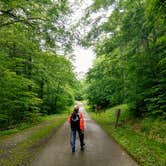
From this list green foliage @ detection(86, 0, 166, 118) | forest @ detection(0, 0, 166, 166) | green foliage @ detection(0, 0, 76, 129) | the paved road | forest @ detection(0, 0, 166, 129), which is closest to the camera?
the paved road

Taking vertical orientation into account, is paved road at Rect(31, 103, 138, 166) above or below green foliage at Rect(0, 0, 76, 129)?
below

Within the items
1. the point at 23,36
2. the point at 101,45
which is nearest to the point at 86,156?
the point at 23,36

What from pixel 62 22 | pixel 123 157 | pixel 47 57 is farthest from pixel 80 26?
pixel 123 157

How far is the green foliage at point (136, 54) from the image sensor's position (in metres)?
11.6

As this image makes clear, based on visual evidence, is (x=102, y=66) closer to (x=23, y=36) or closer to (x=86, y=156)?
(x=23, y=36)

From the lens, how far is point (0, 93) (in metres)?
12.6

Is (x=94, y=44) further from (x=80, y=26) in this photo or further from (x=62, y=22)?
(x=62, y=22)

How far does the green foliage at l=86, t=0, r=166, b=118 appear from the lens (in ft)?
38.2

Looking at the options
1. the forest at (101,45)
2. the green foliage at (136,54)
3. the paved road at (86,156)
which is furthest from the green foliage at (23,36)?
the paved road at (86,156)

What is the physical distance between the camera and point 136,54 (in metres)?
13.4

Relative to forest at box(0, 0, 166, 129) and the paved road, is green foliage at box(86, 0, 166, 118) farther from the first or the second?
the paved road

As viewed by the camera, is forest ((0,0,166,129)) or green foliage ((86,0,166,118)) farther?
green foliage ((86,0,166,118))

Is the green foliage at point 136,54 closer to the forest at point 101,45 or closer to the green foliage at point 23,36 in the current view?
the forest at point 101,45

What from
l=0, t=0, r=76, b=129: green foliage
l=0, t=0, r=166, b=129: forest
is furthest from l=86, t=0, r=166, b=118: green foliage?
l=0, t=0, r=76, b=129: green foliage
